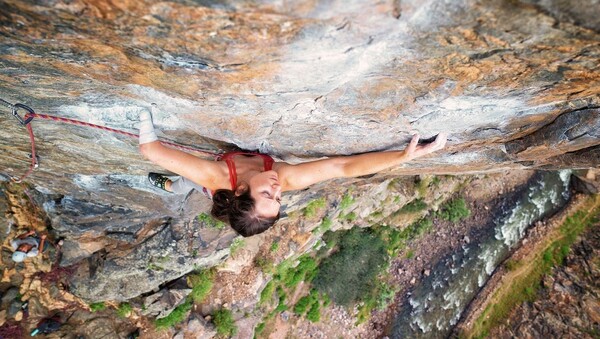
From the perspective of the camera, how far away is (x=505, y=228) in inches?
394

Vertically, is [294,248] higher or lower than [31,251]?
lower

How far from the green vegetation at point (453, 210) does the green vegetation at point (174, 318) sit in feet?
22.5

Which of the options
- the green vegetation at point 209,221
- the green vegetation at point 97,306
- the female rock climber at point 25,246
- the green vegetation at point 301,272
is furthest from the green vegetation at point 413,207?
the female rock climber at point 25,246

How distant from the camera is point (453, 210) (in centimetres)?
961

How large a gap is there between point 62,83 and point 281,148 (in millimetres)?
1765

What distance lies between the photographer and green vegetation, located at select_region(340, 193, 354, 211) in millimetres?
6594

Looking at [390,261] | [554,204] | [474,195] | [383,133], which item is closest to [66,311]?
[383,133]

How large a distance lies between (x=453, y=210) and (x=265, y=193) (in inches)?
321

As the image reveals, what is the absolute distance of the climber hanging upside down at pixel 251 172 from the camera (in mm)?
2686

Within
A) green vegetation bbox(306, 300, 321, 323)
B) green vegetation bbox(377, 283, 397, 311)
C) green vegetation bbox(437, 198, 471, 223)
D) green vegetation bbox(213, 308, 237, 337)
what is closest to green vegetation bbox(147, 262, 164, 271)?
green vegetation bbox(213, 308, 237, 337)

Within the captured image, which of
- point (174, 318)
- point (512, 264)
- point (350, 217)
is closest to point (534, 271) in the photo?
point (512, 264)

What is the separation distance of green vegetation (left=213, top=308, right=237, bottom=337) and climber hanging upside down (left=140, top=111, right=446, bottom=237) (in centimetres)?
425

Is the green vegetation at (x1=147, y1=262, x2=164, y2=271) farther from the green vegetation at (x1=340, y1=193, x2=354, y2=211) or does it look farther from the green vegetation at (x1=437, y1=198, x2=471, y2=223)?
the green vegetation at (x1=437, y1=198, x2=471, y2=223)

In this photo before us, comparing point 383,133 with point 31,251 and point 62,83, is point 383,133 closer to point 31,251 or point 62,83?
point 62,83
